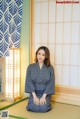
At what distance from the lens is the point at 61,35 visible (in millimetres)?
3102

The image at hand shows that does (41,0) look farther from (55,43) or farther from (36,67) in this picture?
(36,67)

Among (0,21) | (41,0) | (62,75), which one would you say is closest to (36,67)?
(62,75)

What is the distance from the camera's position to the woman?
271 cm

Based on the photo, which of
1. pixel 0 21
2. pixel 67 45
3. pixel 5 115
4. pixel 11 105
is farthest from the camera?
pixel 67 45

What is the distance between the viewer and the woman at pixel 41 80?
2.71m

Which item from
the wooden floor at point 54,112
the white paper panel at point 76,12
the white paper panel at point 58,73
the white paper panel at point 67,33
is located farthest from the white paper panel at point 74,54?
the wooden floor at point 54,112

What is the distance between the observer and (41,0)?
3189 millimetres

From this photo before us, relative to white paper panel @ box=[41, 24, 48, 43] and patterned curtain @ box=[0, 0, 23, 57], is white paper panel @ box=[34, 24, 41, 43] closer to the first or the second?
white paper panel @ box=[41, 24, 48, 43]

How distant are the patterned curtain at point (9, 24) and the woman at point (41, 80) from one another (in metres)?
0.44

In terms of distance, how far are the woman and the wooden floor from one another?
4.3 inches

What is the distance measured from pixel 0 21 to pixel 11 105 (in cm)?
113

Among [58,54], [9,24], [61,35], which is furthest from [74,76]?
[9,24]

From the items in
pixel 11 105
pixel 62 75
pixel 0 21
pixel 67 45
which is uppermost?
pixel 0 21

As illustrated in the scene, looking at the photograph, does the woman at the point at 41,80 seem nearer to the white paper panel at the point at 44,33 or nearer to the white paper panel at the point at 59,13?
the white paper panel at the point at 44,33
